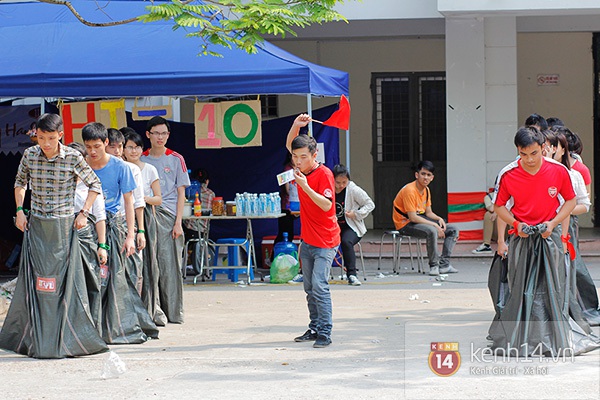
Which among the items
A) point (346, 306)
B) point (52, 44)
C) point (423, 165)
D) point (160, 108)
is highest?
point (52, 44)

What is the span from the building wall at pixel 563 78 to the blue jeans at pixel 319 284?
1045 cm

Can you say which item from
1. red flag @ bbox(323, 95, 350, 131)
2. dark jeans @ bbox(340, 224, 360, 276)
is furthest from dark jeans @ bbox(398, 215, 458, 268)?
red flag @ bbox(323, 95, 350, 131)

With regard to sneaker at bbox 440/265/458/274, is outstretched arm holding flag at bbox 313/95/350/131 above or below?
above

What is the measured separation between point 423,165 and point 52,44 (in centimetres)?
484

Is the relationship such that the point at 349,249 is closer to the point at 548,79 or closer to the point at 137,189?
the point at 137,189

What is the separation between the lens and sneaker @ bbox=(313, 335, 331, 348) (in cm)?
790

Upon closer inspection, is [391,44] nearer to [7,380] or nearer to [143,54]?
[143,54]

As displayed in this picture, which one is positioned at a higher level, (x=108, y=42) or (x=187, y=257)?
(x=108, y=42)

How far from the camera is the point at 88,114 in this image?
12594mm

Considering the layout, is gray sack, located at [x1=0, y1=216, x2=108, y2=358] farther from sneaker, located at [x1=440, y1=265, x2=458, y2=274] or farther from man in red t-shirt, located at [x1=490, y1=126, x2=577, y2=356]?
sneaker, located at [x1=440, y1=265, x2=458, y2=274]

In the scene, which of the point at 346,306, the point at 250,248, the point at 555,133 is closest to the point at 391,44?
the point at 250,248

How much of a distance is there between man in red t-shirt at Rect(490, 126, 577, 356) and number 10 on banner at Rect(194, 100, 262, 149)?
561cm

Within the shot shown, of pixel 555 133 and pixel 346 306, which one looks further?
pixel 346 306

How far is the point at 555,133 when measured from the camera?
8.28 metres
